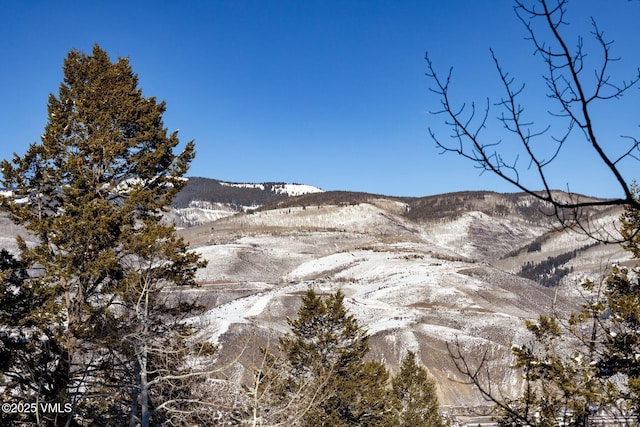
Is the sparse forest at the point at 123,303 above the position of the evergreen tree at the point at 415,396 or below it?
above

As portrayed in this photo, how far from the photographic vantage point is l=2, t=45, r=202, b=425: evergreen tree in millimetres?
12469

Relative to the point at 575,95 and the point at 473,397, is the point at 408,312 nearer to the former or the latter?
the point at 473,397

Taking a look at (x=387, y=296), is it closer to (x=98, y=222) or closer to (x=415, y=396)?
(x=415, y=396)

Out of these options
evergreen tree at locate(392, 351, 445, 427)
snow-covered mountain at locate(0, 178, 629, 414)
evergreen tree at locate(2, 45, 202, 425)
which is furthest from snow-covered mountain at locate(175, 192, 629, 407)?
evergreen tree at locate(392, 351, 445, 427)

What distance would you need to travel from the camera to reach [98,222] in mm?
13234

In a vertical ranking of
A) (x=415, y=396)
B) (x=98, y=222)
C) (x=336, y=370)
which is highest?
(x=98, y=222)

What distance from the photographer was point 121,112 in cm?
1520

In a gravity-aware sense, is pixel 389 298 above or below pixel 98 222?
below

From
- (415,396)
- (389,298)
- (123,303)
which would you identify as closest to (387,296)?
(389,298)

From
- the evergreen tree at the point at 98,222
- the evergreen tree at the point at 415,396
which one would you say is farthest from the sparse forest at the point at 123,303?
the evergreen tree at the point at 415,396

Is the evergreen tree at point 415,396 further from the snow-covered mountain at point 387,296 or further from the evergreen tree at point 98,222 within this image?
the evergreen tree at point 98,222

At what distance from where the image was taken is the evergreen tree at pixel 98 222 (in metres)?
12.5

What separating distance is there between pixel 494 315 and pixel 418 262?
4563 cm

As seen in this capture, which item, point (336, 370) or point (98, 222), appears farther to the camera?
point (336, 370)
